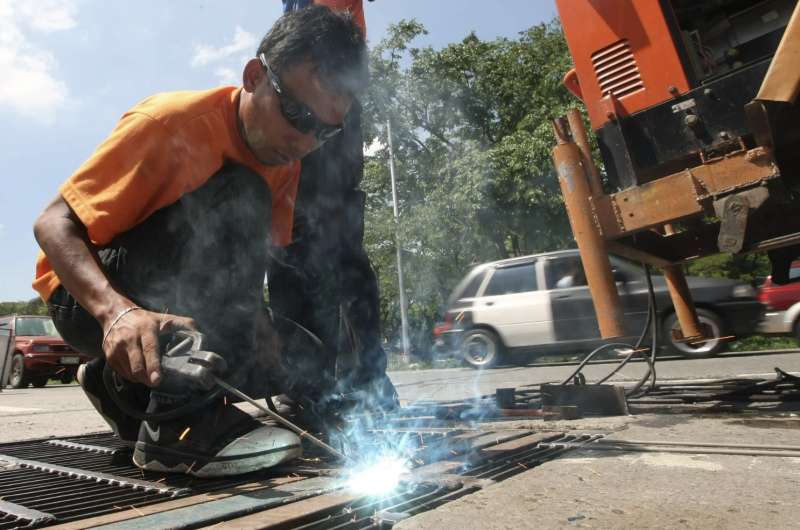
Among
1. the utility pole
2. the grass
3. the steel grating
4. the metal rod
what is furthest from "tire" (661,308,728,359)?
the utility pole

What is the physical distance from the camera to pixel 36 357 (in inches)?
472

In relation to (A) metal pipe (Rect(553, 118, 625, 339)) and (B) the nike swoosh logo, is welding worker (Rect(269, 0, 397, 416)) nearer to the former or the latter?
(B) the nike swoosh logo

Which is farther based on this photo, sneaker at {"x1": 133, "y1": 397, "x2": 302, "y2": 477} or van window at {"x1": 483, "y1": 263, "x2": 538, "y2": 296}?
van window at {"x1": 483, "y1": 263, "x2": 538, "y2": 296}

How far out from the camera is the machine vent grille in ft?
8.22

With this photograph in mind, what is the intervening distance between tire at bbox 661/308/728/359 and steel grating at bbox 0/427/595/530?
5.73m

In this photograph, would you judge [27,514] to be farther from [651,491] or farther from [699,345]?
[699,345]

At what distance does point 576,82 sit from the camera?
2.98 metres

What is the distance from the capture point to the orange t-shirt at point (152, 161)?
139 centimetres

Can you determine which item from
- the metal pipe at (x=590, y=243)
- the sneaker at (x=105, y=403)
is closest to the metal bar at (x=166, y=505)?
the sneaker at (x=105, y=403)

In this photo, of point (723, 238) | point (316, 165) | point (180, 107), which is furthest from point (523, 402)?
point (180, 107)

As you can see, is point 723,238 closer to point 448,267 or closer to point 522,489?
point 522,489

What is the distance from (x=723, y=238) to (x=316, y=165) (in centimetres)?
165

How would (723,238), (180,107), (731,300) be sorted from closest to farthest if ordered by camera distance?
1. (180,107)
2. (723,238)
3. (731,300)

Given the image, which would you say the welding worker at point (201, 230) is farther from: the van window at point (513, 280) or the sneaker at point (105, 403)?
the van window at point (513, 280)
